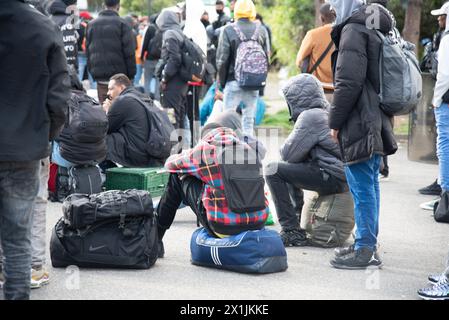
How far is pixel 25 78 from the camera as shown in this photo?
514 centimetres

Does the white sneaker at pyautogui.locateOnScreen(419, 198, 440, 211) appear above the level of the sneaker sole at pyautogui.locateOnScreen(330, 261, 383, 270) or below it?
below

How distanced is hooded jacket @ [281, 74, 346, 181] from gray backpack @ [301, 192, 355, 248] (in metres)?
0.23

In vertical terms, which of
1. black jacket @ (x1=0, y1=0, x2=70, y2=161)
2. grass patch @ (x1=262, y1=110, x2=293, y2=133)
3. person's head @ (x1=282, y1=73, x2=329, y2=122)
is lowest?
grass patch @ (x1=262, y1=110, x2=293, y2=133)

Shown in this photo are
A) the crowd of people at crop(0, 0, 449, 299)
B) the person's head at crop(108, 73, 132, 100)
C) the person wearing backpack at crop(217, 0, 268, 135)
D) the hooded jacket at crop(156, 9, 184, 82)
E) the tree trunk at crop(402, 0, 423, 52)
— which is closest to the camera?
the crowd of people at crop(0, 0, 449, 299)

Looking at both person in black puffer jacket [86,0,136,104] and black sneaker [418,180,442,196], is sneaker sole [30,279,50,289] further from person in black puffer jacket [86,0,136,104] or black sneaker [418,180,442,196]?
person in black puffer jacket [86,0,136,104]

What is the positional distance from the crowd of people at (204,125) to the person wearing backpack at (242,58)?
15 millimetres

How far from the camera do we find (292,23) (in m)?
19.4

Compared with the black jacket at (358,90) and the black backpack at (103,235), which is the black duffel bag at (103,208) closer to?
the black backpack at (103,235)

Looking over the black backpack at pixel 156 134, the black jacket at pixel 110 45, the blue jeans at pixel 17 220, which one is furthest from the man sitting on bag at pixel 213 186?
the black jacket at pixel 110 45

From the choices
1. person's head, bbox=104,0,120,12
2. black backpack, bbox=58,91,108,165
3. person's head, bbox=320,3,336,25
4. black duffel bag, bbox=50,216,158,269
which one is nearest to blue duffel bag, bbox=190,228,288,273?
black duffel bag, bbox=50,216,158,269

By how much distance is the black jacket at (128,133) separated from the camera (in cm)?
909

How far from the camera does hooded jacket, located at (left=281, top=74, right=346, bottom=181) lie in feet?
24.6

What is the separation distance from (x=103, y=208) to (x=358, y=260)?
194cm
